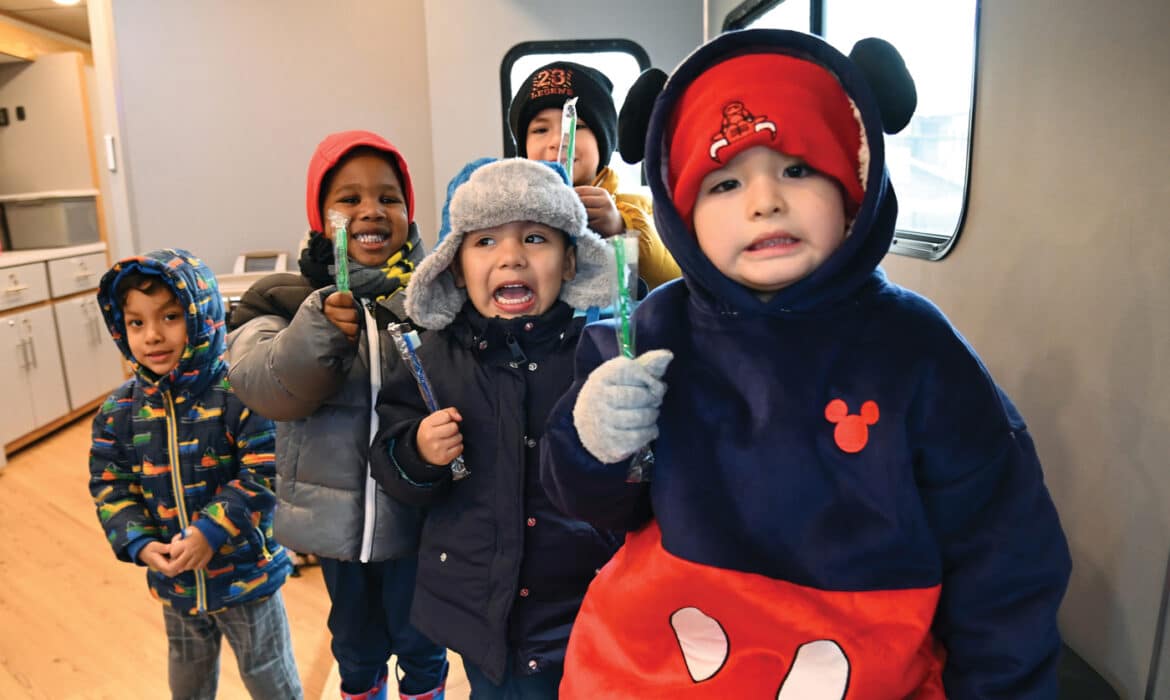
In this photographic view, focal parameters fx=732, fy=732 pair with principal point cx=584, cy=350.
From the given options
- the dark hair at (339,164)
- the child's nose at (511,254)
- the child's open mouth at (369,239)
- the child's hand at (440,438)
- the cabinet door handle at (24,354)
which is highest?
the dark hair at (339,164)

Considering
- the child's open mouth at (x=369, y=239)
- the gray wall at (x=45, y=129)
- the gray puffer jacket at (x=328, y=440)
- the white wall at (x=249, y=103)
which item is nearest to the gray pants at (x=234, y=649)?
the gray puffer jacket at (x=328, y=440)

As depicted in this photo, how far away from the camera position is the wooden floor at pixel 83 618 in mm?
2248

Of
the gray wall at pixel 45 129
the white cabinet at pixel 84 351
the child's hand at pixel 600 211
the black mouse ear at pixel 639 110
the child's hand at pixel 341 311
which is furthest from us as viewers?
the gray wall at pixel 45 129

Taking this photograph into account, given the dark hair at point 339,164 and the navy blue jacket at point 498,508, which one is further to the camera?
the dark hair at point 339,164

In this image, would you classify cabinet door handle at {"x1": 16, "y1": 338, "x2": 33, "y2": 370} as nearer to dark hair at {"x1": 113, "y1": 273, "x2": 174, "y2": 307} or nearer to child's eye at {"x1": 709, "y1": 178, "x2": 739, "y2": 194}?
dark hair at {"x1": 113, "y1": 273, "x2": 174, "y2": 307}

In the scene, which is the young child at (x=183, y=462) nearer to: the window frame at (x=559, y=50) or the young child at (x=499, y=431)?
the young child at (x=499, y=431)

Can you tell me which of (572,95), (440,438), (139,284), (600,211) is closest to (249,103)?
(139,284)

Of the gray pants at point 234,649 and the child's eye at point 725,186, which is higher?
the child's eye at point 725,186

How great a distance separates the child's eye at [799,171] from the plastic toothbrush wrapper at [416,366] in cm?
70

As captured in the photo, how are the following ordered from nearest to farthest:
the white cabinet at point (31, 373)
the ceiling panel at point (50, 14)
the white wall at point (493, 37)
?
the white wall at point (493, 37), the white cabinet at point (31, 373), the ceiling panel at point (50, 14)

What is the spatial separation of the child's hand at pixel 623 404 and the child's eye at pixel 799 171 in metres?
0.25

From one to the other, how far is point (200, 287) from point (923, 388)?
5.06 feet

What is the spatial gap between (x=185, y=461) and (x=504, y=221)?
955 millimetres

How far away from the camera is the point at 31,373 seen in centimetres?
426
